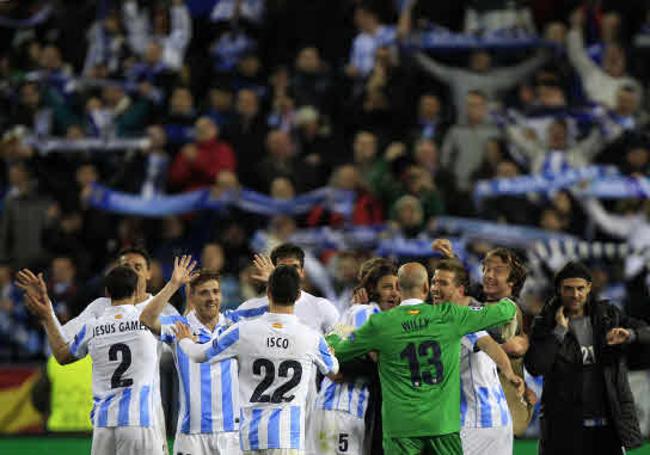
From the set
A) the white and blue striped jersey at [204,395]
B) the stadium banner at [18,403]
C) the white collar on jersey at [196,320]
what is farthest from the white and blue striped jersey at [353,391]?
the stadium banner at [18,403]

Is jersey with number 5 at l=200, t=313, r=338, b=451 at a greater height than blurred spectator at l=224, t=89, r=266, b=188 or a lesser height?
lesser

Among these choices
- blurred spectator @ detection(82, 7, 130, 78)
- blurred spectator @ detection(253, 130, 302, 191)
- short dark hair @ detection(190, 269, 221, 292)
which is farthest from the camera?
blurred spectator @ detection(82, 7, 130, 78)

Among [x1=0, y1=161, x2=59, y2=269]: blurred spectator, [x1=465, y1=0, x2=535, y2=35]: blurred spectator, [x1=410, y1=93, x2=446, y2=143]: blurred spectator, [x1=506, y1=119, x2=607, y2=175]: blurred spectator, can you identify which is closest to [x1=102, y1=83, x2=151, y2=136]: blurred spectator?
[x1=0, y1=161, x2=59, y2=269]: blurred spectator

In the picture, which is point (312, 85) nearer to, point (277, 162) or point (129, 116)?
point (277, 162)

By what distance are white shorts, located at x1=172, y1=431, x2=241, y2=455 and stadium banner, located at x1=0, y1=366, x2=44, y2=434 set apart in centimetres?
678

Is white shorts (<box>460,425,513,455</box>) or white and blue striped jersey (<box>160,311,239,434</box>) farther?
white and blue striped jersey (<box>160,311,239,434</box>)

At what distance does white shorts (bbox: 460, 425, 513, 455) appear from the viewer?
11445mm

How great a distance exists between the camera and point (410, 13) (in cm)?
2188

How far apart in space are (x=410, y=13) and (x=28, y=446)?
8.11 meters

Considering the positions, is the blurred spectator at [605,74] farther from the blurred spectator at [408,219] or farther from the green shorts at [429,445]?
the green shorts at [429,445]

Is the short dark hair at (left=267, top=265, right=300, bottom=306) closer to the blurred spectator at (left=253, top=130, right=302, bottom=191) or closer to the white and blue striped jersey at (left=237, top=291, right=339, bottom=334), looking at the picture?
the white and blue striped jersey at (left=237, top=291, right=339, bottom=334)

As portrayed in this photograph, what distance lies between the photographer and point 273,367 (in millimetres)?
10695

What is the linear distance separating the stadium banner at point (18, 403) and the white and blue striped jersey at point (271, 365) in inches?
308

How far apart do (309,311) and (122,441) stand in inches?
74.2
